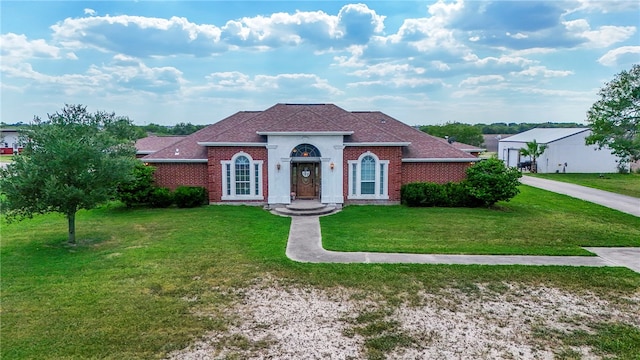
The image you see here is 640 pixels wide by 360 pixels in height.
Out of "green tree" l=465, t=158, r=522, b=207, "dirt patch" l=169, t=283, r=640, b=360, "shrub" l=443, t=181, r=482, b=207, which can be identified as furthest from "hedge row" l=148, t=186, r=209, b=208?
"green tree" l=465, t=158, r=522, b=207

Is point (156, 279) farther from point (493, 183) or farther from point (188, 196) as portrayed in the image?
point (493, 183)

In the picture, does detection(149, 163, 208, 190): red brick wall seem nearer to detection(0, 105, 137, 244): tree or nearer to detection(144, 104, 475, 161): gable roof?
detection(144, 104, 475, 161): gable roof

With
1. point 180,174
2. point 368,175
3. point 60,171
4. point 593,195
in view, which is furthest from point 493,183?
point 60,171

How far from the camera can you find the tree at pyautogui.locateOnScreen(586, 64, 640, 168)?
22.0 meters

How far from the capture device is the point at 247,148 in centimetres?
1864

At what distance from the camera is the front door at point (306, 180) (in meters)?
19.5

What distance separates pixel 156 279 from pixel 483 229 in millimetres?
10923

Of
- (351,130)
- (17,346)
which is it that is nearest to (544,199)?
(351,130)

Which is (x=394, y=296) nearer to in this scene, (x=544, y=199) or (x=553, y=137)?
(x=544, y=199)

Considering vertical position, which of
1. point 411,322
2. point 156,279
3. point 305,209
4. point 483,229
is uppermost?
point 305,209

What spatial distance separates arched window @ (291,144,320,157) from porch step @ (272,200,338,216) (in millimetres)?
2295

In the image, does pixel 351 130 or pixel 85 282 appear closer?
pixel 85 282

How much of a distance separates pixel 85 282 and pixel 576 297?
35.2 feet

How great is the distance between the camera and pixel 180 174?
63.4 feet
